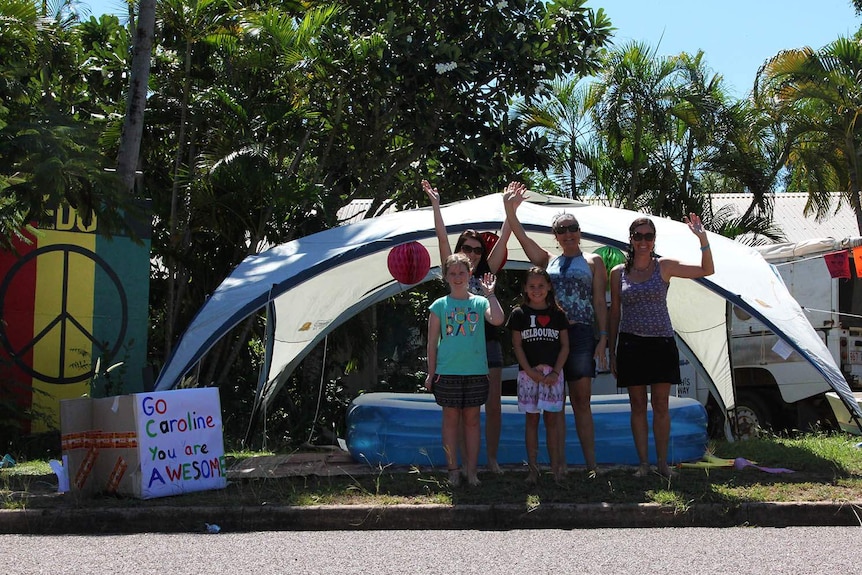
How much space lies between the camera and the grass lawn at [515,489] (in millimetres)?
6523

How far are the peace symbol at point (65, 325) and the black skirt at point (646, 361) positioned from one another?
20.4 ft

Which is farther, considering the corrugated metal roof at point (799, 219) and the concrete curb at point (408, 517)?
the corrugated metal roof at point (799, 219)

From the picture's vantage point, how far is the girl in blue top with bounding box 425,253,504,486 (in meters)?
6.99

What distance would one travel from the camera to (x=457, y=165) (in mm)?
13711

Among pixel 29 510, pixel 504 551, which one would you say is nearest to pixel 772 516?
pixel 504 551

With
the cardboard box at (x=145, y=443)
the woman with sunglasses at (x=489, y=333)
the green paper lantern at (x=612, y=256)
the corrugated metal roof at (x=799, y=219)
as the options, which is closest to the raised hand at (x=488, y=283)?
the woman with sunglasses at (x=489, y=333)

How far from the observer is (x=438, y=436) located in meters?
8.52

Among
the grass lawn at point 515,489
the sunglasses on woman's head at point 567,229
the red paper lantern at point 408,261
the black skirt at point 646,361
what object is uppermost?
the red paper lantern at point 408,261

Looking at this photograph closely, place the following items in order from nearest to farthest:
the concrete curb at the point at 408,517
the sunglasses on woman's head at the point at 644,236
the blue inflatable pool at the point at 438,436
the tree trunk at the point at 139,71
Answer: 1. the concrete curb at the point at 408,517
2. the sunglasses on woman's head at the point at 644,236
3. the blue inflatable pool at the point at 438,436
4. the tree trunk at the point at 139,71

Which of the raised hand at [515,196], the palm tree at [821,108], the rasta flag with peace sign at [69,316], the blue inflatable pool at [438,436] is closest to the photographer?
the raised hand at [515,196]

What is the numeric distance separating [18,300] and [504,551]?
7.26m

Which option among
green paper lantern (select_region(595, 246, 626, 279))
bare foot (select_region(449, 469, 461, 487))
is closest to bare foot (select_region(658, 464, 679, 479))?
bare foot (select_region(449, 469, 461, 487))

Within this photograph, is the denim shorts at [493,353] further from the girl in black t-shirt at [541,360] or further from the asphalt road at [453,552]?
the asphalt road at [453,552]

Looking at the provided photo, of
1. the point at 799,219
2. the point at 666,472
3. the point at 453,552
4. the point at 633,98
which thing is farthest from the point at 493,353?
the point at 799,219
